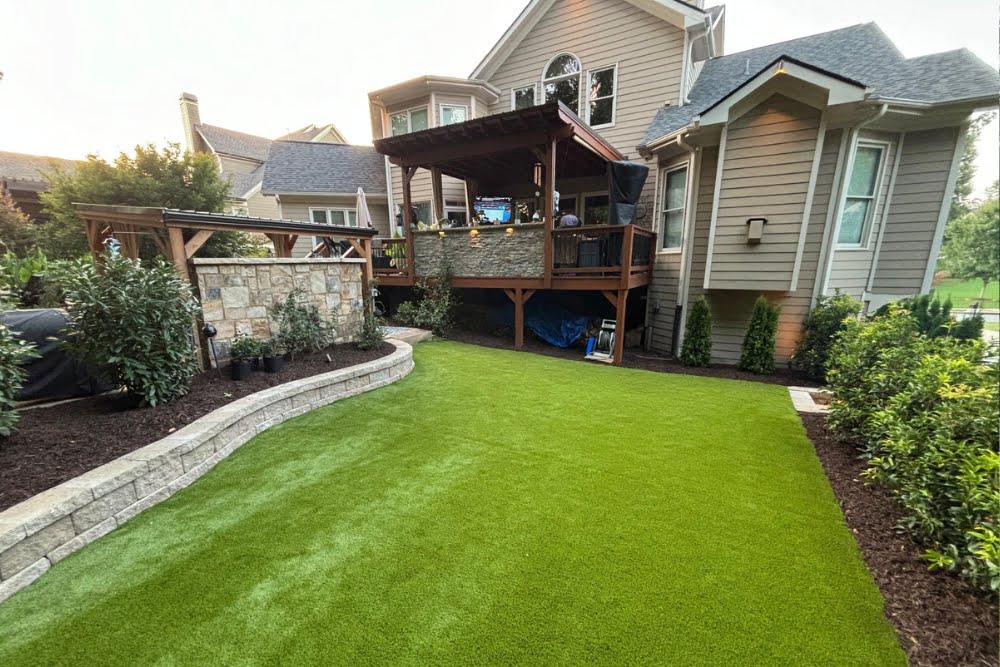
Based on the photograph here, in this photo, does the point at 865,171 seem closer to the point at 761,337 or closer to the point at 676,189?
the point at 676,189

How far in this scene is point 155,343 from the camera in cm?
354

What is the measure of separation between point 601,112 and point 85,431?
10.6 metres

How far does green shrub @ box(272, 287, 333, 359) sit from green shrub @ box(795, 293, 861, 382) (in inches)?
302

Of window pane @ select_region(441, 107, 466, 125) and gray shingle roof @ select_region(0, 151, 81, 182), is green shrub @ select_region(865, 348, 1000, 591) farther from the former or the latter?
gray shingle roof @ select_region(0, 151, 81, 182)

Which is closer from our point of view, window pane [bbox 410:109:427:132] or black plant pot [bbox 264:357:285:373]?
black plant pot [bbox 264:357:285:373]

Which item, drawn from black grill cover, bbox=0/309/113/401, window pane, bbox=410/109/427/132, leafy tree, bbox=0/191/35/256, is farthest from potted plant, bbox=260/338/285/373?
leafy tree, bbox=0/191/35/256

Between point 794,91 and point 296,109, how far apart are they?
32566mm

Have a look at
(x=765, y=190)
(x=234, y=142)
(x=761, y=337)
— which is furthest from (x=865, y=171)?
(x=234, y=142)

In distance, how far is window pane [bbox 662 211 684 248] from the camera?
738 centimetres

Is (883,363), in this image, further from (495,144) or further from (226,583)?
(495,144)

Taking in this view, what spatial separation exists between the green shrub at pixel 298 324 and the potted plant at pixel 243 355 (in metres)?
0.44

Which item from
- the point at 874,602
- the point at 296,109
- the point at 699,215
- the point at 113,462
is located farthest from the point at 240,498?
the point at 296,109

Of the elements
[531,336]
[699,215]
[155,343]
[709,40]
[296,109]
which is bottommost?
[531,336]

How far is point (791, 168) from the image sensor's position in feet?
19.6
